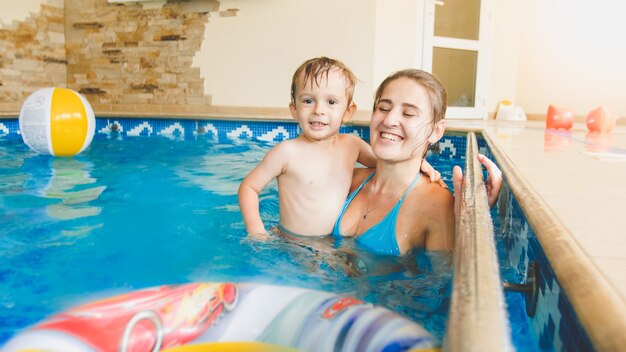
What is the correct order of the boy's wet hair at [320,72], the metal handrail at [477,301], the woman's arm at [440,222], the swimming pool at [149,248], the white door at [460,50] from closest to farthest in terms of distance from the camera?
the metal handrail at [477,301]
the swimming pool at [149,248]
the woman's arm at [440,222]
the boy's wet hair at [320,72]
the white door at [460,50]

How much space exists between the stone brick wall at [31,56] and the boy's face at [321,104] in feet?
24.6

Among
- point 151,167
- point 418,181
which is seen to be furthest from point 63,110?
point 418,181

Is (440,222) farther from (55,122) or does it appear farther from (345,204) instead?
(55,122)

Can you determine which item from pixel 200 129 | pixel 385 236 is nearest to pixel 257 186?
pixel 385 236

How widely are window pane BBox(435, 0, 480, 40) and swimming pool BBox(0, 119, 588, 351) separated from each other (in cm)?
424

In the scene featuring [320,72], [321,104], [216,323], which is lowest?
[216,323]

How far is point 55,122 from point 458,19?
20.5 feet

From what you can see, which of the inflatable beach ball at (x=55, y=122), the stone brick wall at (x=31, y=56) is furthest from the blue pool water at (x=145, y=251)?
the stone brick wall at (x=31, y=56)

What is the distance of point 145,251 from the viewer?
2199 mm

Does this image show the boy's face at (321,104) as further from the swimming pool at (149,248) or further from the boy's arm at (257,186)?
the swimming pool at (149,248)

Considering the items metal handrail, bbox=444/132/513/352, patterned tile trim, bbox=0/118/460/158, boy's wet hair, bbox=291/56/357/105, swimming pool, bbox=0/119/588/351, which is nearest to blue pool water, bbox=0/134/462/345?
swimming pool, bbox=0/119/588/351

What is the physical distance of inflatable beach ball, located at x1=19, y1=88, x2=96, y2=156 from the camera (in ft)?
14.3

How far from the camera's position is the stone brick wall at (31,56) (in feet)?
26.5

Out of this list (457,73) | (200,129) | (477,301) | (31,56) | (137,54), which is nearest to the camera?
(477,301)
